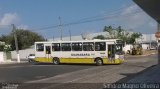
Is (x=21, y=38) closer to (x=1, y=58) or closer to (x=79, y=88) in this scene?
(x=1, y=58)

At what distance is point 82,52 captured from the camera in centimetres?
4303

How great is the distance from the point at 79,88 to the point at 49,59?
2858 centimetres

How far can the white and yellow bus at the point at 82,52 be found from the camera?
4144 cm

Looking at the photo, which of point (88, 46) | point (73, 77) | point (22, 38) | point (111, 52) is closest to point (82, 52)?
point (88, 46)

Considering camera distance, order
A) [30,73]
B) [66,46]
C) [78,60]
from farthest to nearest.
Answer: [66,46]
[78,60]
[30,73]

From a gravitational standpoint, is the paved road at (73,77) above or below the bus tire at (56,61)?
below

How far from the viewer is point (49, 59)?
153ft

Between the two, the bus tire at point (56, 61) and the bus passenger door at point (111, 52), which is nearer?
the bus passenger door at point (111, 52)

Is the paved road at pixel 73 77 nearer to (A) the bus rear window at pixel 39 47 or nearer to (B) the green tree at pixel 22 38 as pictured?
(A) the bus rear window at pixel 39 47

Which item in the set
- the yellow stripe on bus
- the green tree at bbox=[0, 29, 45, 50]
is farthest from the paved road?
the green tree at bbox=[0, 29, 45, 50]

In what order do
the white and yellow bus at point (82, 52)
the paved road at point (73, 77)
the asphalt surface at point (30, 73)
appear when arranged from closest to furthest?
the paved road at point (73, 77)
the asphalt surface at point (30, 73)
the white and yellow bus at point (82, 52)

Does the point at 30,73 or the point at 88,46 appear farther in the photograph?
the point at 88,46

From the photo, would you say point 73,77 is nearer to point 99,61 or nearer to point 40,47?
point 99,61

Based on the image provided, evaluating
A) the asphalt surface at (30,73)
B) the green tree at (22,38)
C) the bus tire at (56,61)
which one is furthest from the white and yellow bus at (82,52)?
the green tree at (22,38)
